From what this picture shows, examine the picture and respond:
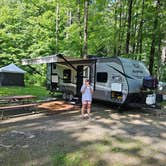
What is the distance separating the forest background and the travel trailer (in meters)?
1.75

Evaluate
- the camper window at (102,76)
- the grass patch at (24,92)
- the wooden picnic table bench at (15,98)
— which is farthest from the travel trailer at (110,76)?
the grass patch at (24,92)

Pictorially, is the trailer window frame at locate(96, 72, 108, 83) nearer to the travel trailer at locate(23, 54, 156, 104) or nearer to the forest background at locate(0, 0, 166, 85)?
the travel trailer at locate(23, 54, 156, 104)

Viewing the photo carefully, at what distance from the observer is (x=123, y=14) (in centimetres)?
1889

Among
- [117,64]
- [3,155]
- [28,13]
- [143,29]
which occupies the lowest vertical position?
[3,155]

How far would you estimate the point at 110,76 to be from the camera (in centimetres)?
1045

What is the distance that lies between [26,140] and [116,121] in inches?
147

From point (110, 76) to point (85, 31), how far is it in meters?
3.86

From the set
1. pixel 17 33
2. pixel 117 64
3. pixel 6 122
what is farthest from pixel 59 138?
pixel 17 33

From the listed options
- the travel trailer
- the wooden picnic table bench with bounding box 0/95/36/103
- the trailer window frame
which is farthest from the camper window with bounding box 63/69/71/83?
the wooden picnic table bench with bounding box 0/95/36/103

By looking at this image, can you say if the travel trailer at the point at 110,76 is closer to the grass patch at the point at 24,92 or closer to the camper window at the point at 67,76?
the camper window at the point at 67,76

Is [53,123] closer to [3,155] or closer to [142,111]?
[3,155]

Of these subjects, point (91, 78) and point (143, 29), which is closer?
point (91, 78)

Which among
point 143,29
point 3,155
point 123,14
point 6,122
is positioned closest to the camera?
point 3,155

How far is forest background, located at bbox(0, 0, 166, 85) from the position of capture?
1541 cm
